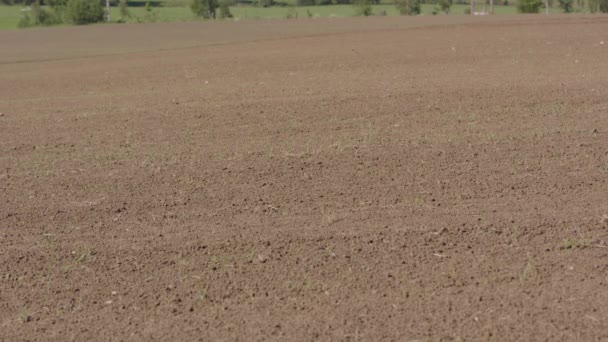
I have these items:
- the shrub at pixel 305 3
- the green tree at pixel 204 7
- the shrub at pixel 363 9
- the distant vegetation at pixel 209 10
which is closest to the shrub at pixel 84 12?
the distant vegetation at pixel 209 10

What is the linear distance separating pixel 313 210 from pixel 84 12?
60.4 metres

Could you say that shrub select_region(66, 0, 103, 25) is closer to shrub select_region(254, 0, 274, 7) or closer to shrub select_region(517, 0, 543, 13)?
shrub select_region(517, 0, 543, 13)

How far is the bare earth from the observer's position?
6098mm

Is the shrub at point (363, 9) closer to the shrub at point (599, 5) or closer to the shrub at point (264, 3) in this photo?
the shrub at point (599, 5)

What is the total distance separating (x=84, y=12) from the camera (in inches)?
2584

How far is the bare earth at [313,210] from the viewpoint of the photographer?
610 centimetres

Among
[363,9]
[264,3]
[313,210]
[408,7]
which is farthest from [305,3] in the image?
[313,210]

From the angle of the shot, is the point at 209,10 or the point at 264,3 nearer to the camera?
the point at 209,10

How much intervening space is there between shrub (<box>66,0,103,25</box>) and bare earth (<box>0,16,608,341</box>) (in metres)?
48.5

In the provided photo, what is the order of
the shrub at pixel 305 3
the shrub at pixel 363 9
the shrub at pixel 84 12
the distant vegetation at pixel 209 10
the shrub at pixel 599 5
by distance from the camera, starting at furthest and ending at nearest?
the shrub at pixel 305 3
the shrub at pixel 363 9
the distant vegetation at pixel 209 10
the shrub at pixel 599 5
the shrub at pixel 84 12

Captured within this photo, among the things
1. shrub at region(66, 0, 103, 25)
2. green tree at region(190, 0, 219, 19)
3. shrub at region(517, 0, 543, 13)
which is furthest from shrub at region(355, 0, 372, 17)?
shrub at region(66, 0, 103, 25)

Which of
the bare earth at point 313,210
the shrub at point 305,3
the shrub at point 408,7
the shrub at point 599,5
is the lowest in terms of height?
the bare earth at point 313,210

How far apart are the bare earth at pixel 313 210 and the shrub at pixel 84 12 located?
159ft

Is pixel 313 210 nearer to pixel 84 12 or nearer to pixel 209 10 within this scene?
pixel 84 12
